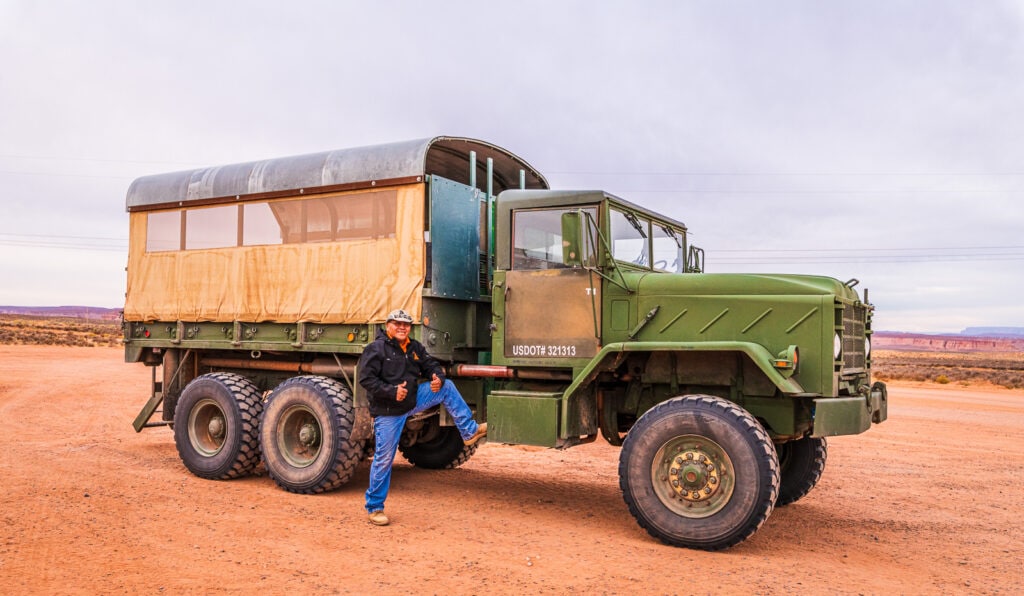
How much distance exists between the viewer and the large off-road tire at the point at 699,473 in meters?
6.66

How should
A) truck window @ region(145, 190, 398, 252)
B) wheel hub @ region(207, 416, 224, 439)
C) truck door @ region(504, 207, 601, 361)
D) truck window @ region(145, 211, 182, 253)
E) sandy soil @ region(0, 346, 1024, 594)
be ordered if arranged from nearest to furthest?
sandy soil @ region(0, 346, 1024, 594), truck door @ region(504, 207, 601, 361), truck window @ region(145, 190, 398, 252), wheel hub @ region(207, 416, 224, 439), truck window @ region(145, 211, 182, 253)

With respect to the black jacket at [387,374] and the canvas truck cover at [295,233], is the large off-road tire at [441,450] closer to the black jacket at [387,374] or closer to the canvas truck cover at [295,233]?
the canvas truck cover at [295,233]

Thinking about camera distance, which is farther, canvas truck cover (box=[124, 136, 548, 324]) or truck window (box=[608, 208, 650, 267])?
canvas truck cover (box=[124, 136, 548, 324])

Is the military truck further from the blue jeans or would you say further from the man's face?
the man's face

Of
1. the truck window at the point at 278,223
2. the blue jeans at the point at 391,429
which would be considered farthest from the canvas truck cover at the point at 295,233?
the blue jeans at the point at 391,429

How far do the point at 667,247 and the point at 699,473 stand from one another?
2871 mm

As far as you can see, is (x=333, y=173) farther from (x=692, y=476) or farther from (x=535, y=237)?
(x=692, y=476)

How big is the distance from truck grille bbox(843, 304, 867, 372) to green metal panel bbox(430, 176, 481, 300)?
381cm

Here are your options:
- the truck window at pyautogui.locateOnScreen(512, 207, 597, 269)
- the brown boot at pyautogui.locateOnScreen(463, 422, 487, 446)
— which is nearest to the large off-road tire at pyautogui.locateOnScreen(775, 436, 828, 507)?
the brown boot at pyautogui.locateOnScreen(463, 422, 487, 446)

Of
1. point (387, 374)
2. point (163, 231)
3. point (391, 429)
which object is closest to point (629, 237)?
point (387, 374)

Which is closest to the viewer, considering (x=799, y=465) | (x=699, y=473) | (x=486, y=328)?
(x=699, y=473)

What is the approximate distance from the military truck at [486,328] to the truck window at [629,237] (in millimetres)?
23

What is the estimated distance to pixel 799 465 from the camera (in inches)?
340

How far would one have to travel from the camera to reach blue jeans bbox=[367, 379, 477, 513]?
7668mm
